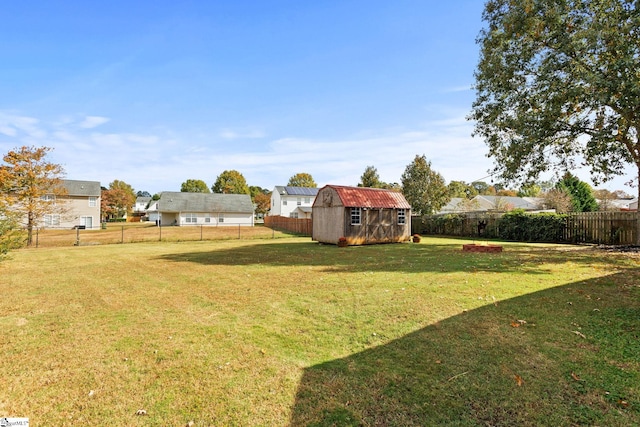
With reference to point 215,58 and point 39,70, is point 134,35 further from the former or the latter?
point 39,70

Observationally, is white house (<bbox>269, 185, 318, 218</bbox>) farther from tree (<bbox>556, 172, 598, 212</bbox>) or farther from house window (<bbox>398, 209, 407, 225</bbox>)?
tree (<bbox>556, 172, 598, 212</bbox>)

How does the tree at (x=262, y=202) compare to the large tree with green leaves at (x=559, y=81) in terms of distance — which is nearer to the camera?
the large tree with green leaves at (x=559, y=81)

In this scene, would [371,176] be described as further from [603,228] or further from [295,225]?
[603,228]

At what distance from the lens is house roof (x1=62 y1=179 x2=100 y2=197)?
39688 millimetres

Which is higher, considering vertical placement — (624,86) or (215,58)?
(215,58)

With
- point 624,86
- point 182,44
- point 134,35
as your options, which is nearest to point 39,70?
point 134,35

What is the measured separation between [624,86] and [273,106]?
1553 centimetres

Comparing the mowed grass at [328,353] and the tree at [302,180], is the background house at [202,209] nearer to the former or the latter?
the tree at [302,180]

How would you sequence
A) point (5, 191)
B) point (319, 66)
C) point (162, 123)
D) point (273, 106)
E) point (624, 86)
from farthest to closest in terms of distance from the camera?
point (5, 191), point (162, 123), point (273, 106), point (319, 66), point (624, 86)

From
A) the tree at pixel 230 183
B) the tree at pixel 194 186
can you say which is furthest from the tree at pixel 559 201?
the tree at pixel 194 186

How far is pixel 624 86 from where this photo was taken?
34.0 feet

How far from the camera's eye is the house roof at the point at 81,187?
39688 mm

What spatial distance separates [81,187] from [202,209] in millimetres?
15200

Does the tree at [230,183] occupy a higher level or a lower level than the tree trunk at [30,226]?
higher
